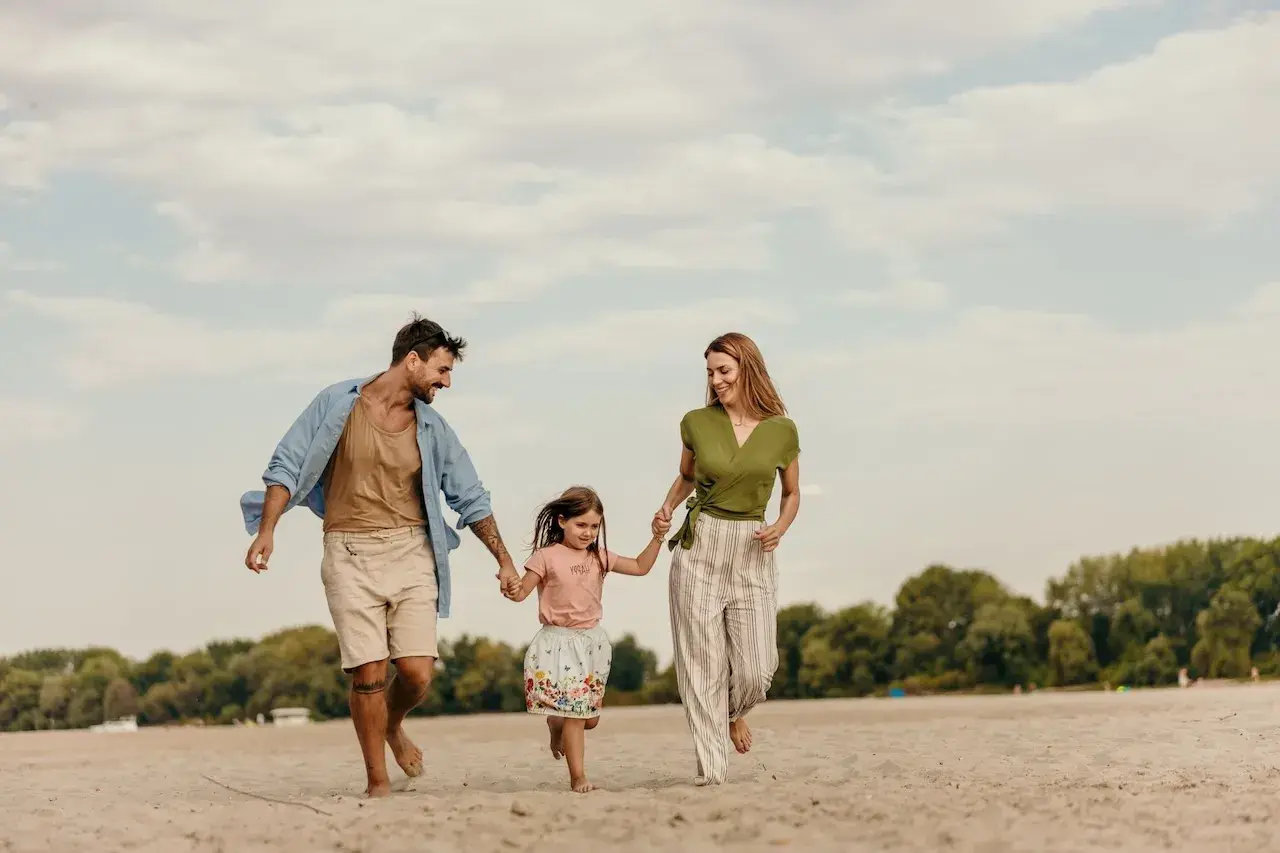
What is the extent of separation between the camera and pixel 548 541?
8.78 metres

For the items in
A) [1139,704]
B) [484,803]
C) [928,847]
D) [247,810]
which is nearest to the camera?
[928,847]

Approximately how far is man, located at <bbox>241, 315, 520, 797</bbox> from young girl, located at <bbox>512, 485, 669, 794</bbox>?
8.8 inches

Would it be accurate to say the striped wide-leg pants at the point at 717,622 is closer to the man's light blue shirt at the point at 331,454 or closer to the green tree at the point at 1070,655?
A: the man's light blue shirt at the point at 331,454

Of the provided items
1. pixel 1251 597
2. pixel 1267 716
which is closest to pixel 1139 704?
pixel 1267 716

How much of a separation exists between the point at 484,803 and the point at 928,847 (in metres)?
2.27

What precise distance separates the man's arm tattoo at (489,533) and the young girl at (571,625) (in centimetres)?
51

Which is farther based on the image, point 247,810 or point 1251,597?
point 1251,597

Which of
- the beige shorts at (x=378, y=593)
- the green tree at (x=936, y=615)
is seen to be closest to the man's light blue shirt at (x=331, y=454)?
the beige shorts at (x=378, y=593)

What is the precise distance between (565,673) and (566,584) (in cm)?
47

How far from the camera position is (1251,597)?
1778 inches

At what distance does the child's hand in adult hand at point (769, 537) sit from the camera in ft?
28.7

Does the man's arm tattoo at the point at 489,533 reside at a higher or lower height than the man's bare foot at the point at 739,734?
higher

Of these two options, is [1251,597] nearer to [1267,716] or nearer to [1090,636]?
[1090,636]

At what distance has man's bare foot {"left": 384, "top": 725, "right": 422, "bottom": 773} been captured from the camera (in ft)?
32.0
